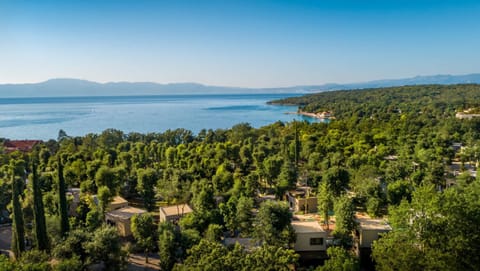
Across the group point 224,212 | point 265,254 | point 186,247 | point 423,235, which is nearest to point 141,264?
point 186,247

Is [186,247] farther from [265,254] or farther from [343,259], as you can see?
[343,259]

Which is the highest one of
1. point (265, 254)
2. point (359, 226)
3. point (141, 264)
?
point (265, 254)

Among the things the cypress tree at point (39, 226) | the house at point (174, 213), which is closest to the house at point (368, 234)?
the house at point (174, 213)

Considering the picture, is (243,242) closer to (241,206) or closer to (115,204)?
(241,206)

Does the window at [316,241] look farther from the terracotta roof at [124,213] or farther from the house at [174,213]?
the terracotta roof at [124,213]

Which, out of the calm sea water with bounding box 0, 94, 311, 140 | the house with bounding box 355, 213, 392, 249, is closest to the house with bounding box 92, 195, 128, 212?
the house with bounding box 355, 213, 392, 249

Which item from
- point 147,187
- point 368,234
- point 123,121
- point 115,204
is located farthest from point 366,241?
point 123,121
